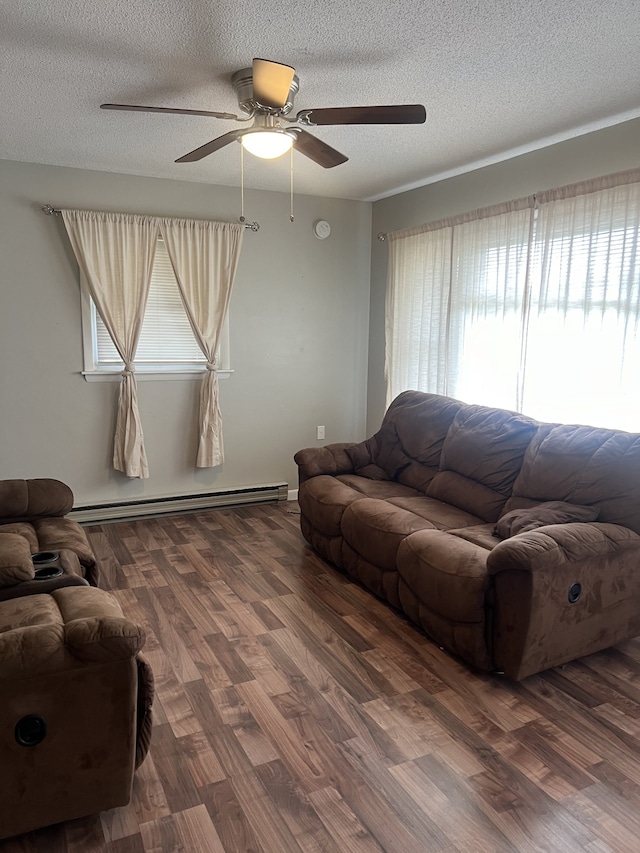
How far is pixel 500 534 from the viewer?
3018 millimetres

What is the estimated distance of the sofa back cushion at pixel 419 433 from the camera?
3975 millimetres

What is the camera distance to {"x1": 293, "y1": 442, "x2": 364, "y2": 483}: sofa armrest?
4242mm

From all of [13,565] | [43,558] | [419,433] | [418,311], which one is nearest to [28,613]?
[13,565]

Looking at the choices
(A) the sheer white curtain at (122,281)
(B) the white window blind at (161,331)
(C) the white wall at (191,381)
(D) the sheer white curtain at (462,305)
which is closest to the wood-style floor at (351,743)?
(A) the sheer white curtain at (122,281)

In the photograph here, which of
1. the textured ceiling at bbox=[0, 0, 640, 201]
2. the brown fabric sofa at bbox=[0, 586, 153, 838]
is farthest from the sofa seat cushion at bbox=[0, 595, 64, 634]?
the textured ceiling at bbox=[0, 0, 640, 201]

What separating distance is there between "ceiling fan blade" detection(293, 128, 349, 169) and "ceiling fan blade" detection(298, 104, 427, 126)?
191mm

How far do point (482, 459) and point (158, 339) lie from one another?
8.65 feet

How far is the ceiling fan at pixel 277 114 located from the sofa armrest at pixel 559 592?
1807 millimetres

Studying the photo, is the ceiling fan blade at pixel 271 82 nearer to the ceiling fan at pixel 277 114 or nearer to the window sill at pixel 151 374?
the ceiling fan at pixel 277 114

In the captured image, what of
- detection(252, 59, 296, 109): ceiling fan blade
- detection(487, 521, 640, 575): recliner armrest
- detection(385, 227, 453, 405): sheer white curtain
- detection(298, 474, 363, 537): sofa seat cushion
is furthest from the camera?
detection(385, 227, 453, 405): sheer white curtain

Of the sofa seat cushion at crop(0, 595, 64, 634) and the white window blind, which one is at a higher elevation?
the white window blind

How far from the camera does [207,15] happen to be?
215 centimetres

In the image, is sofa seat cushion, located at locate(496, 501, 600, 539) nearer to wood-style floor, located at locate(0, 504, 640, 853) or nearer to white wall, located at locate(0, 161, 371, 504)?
wood-style floor, located at locate(0, 504, 640, 853)

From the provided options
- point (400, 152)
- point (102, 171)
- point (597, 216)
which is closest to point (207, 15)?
point (400, 152)
